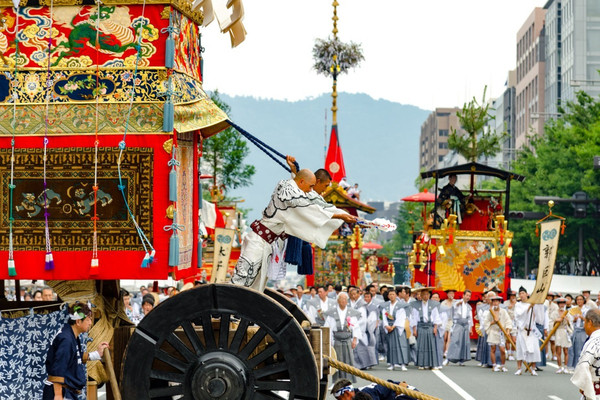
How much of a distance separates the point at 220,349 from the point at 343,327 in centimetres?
1469

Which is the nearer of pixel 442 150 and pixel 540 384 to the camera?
pixel 540 384

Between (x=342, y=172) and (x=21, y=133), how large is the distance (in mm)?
34653

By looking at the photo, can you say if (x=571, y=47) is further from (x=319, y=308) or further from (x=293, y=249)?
(x=293, y=249)

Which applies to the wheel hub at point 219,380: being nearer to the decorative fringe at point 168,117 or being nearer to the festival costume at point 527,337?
the decorative fringe at point 168,117

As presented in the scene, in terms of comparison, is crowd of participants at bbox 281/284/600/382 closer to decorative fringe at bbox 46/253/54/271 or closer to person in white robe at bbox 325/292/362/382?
person in white robe at bbox 325/292/362/382

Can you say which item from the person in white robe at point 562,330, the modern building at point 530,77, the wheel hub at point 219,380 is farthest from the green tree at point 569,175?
the wheel hub at point 219,380

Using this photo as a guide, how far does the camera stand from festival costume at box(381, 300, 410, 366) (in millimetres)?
24906

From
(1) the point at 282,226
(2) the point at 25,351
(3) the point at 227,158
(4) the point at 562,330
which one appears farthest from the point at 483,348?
(3) the point at 227,158

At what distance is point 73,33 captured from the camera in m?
8.66

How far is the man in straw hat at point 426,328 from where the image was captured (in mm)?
24984

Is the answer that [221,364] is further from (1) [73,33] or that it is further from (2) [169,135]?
(1) [73,33]

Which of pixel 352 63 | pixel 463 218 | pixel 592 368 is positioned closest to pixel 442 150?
pixel 352 63

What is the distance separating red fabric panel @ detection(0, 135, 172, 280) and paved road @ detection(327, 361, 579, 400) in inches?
406

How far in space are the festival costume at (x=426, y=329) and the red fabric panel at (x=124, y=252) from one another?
679 inches
